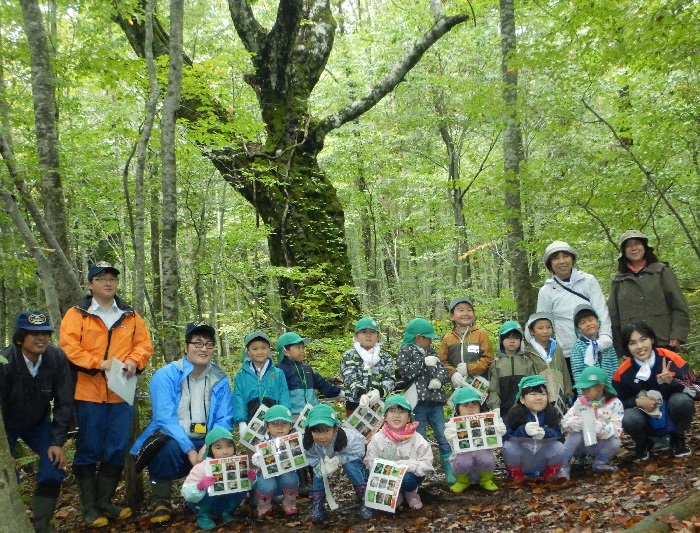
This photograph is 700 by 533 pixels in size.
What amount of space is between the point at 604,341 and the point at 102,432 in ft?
15.2

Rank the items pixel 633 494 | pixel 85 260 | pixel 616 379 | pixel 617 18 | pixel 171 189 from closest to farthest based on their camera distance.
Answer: pixel 633 494 → pixel 616 379 → pixel 171 189 → pixel 617 18 → pixel 85 260

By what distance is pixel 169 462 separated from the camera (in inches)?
192

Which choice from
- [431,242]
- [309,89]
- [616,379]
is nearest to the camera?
[616,379]

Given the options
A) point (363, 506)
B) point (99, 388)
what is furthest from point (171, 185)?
point (363, 506)

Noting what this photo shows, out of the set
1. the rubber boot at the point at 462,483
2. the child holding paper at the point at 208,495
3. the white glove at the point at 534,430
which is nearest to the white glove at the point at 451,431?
the rubber boot at the point at 462,483

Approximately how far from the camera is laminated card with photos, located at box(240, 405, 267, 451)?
4941mm

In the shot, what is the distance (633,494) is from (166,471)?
3753mm

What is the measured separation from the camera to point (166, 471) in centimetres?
491

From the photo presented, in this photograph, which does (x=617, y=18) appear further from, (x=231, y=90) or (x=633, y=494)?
(x=231, y=90)

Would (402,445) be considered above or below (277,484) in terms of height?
above

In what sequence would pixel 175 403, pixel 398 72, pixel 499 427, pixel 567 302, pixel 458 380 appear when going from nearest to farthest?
pixel 499 427 < pixel 175 403 < pixel 458 380 < pixel 567 302 < pixel 398 72

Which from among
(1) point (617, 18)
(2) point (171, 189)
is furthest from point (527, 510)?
(1) point (617, 18)

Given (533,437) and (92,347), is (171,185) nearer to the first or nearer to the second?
(92,347)

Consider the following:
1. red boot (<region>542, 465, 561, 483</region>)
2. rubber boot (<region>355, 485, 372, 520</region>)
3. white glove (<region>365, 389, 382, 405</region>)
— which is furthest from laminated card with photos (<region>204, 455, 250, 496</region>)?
red boot (<region>542, 465, 561, 483</region>)
